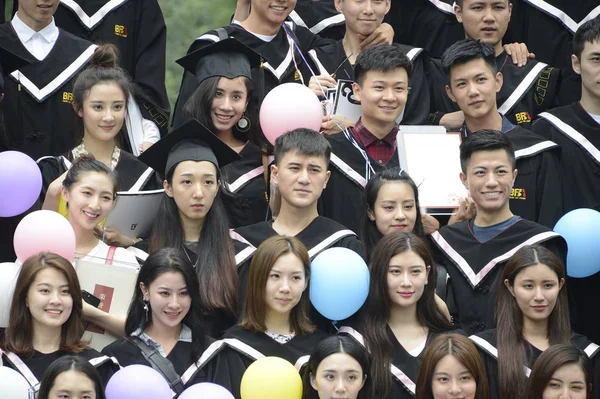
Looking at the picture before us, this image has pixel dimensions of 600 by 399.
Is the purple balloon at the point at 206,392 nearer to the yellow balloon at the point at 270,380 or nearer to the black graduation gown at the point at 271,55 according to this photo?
the yellow balloon at the point at 270,380

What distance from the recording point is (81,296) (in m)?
7.69

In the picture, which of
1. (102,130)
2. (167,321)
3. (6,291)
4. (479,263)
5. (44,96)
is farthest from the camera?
(44,96)

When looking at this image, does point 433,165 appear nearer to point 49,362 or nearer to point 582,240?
point 582,240

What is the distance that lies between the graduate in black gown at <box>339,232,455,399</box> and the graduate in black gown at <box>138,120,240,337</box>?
2.37ft

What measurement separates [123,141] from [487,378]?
3.04m

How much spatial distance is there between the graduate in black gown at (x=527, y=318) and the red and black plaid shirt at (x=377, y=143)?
1.36 metres

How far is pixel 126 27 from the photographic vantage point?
1033 cm

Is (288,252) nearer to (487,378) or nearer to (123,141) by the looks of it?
(487,378)

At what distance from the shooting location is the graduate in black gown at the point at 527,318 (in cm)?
778

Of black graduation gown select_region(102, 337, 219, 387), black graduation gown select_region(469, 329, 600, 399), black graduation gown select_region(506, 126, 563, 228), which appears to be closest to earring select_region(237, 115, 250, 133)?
black graduation gown select_region(506, 126, 563, 228)

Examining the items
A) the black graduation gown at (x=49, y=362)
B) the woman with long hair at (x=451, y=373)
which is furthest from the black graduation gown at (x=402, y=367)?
the black graduation gown at (x=49, y=362)

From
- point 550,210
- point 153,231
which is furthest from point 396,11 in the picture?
point 153,231

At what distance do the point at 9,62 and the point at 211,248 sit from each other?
76.5 inches

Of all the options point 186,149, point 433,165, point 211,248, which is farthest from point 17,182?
point 433,165
